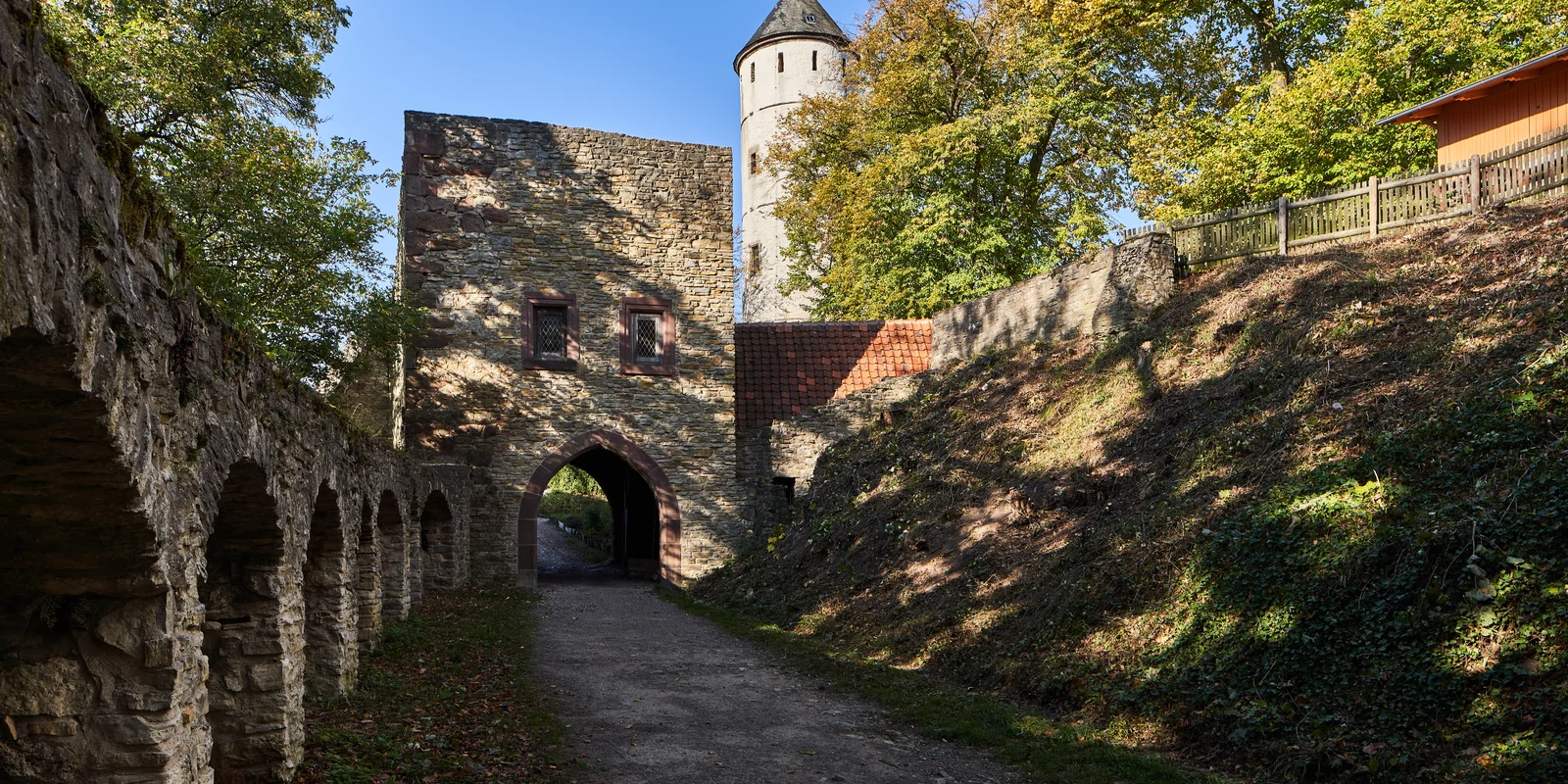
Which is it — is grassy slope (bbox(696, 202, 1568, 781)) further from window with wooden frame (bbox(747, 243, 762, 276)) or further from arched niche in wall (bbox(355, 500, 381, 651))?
Result: window with wooden frame (bbox(747, 243, 762, 276))

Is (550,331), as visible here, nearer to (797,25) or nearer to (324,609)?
(324,609)

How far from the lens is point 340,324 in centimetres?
1556

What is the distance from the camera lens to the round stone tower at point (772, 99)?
3794 centimetres

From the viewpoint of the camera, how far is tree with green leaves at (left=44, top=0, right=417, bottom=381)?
39.9 feet

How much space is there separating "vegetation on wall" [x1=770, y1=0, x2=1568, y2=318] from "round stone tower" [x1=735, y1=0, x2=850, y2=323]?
1163cm

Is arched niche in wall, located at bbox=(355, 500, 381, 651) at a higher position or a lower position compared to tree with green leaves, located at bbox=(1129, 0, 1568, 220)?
lower

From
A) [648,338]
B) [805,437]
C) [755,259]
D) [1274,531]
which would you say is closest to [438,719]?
[1274,531]

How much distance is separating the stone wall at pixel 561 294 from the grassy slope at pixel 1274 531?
4.31m

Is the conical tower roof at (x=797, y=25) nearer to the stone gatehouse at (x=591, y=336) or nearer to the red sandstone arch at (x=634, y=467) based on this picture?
the stone gatehouse at (x=591, y=336)

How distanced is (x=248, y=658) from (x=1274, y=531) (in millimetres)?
6853

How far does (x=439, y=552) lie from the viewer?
639 inches

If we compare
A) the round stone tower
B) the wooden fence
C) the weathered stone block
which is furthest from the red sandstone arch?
the round stone tower

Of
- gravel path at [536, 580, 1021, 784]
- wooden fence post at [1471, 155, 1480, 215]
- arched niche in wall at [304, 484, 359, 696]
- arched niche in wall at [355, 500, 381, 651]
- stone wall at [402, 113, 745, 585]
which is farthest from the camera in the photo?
stone wall at [402, 113, 745, 585]

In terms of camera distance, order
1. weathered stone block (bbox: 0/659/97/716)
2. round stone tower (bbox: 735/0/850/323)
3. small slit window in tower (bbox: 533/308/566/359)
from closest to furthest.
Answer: weathered stone block (bbox: 0/659/97/716)
small slit window in tower (bbox: 533/308/566/359)
round stone tower (bbox: 735/0/850/323)
